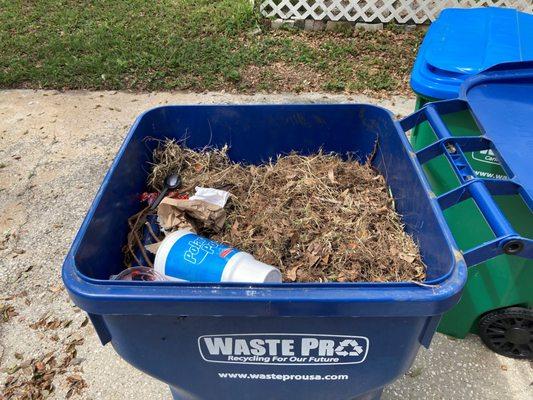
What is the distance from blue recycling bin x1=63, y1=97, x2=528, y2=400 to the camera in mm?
978

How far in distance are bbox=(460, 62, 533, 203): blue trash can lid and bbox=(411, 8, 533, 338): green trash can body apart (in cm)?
12

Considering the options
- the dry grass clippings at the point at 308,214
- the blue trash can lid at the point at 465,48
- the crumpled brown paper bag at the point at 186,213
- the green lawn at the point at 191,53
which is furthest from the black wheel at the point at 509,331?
the green lawn at the point at 191,53

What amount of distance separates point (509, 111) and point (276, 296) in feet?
3.96

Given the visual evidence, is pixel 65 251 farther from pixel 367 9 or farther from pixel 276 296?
pixel 367 9

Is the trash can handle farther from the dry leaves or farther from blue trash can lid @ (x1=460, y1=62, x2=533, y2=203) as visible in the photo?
the dry leaves

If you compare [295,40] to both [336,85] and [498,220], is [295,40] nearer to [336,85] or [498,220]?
[336,85]

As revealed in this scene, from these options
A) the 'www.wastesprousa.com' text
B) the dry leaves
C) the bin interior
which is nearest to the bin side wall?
the 'www.wastesprousa.com' text

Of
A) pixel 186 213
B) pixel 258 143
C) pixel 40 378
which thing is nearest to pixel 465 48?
pixel 258 143

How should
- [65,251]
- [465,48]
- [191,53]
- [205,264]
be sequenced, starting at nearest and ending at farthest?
[205,264] < [465,48] < [65,251] < [191,53]

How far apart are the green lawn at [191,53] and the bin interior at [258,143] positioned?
274 centimetres

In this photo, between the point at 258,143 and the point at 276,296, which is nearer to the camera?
the point at 276,296

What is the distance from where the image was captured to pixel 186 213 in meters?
1.69

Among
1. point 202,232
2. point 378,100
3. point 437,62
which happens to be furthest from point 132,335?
point 378,100

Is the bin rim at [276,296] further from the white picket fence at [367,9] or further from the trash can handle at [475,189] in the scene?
the white picket fence at [367,9]
